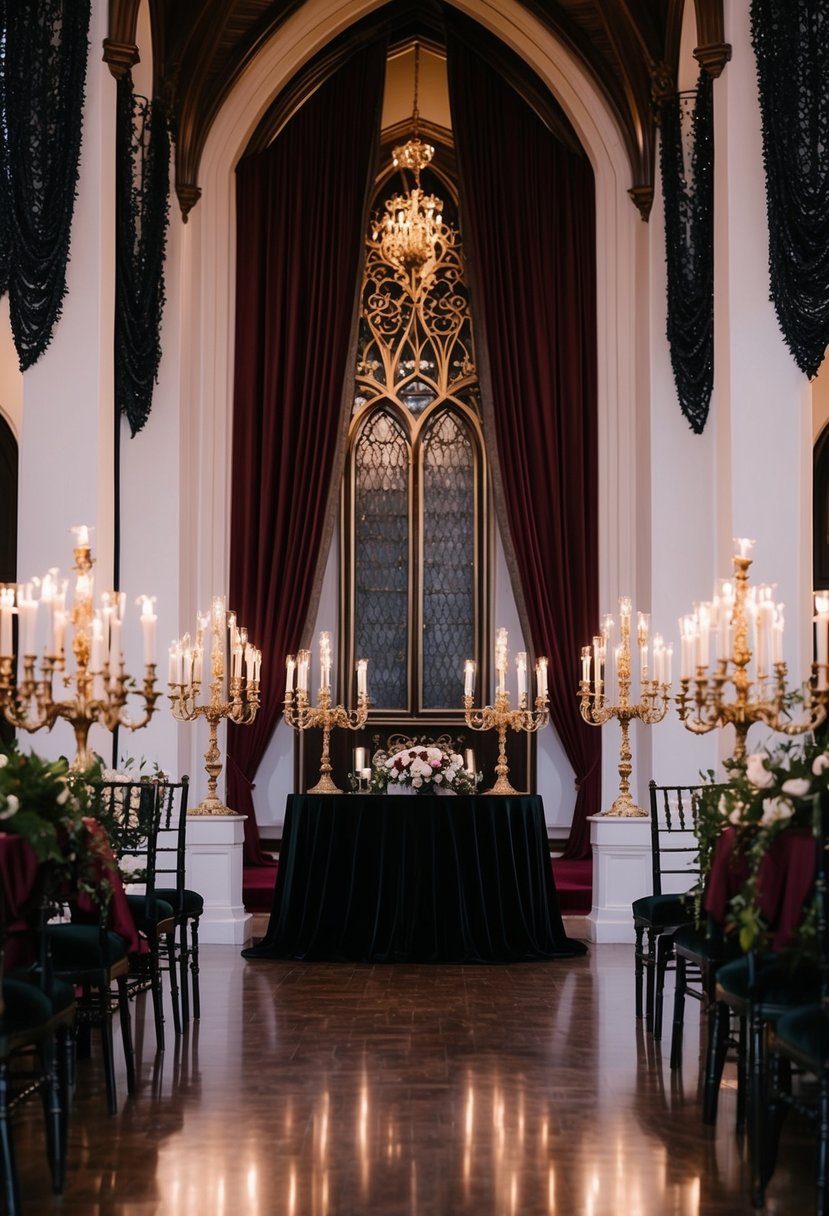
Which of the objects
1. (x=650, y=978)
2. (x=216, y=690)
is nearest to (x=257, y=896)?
(x=216, y=690)

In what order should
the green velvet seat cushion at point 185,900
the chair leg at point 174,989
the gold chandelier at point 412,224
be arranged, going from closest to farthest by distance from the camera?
1. the chair leg at point 174,989
2. the green velvet seat cushion at point 185,900
3. the gold chandelier at point 412,224

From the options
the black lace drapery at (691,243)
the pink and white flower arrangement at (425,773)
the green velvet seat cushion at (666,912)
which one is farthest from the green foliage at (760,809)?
the black lace drapery at (691,243)

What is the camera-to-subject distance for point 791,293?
27.4 ft

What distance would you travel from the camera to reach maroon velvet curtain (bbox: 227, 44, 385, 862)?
1212 centimetres

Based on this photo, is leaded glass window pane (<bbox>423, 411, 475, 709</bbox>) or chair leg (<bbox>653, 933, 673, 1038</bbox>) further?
leaded glass window pane (<bbox>423, 411, 475, 709</bbox>)

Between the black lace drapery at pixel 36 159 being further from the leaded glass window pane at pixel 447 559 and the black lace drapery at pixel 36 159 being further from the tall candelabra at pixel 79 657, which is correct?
the leaded glass window pane at pixel 447 559

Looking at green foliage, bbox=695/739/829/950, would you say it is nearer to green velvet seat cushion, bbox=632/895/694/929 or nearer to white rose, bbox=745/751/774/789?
white rose, bbox=745/751/774/789

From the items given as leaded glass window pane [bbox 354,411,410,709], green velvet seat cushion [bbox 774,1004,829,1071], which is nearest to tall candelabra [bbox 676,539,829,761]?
green velvet seat cushion [bbox 774,1004,829,1071]

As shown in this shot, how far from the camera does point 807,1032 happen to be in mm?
4215

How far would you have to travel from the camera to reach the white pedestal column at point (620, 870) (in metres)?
9.99

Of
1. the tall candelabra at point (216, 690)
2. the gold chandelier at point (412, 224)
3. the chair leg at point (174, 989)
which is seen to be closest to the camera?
the chair leg at point (174, 989)

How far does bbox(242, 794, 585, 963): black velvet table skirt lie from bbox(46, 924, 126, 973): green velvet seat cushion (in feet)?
11.9

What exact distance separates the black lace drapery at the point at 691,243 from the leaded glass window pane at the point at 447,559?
8.71 feet

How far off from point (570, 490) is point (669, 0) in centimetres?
389
